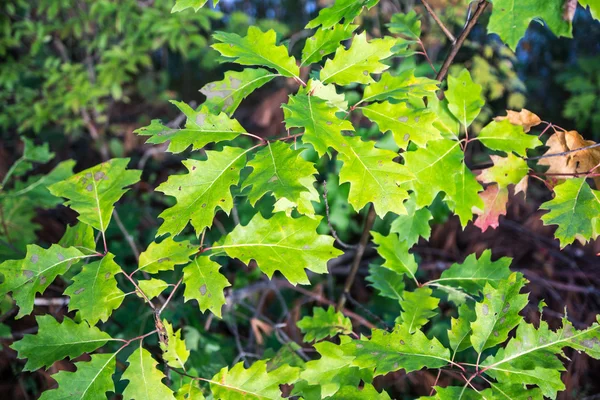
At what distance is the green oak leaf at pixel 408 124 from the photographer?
40.1 inches

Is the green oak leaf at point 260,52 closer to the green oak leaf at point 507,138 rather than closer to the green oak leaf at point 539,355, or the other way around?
the green oak leaf at point 507,138

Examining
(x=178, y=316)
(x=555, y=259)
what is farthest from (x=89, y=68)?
(x=555, y=259)

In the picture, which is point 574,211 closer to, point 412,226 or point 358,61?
point 412,226

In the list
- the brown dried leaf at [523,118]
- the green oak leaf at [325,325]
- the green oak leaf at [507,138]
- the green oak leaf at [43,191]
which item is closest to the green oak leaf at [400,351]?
the green oak leaf at [325,325]

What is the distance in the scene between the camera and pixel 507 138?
115cm

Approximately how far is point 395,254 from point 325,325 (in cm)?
30

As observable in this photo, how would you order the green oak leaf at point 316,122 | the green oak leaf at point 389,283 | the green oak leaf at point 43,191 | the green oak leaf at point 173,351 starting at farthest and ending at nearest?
the green oak leaf at point 43,191 < the green oak leaf at point 389,283 < the green oak leaf at point 173,351 < the green oak leaf at point 316,122

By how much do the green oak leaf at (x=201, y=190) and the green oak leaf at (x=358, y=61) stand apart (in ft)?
0.96

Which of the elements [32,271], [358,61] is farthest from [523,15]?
[32,271]

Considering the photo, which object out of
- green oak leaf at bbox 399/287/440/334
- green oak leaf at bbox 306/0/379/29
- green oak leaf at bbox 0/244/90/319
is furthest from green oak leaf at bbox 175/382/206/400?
green oak leaf at bbox 306/0/379/29

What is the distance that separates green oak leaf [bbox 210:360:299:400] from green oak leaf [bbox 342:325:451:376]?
0.65 ft

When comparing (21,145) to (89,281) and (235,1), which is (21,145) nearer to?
(89,281)

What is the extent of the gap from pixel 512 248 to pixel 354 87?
1.30 m

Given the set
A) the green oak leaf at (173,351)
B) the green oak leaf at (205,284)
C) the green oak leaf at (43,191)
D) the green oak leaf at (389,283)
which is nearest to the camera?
the green oak leaf at (205,284)
